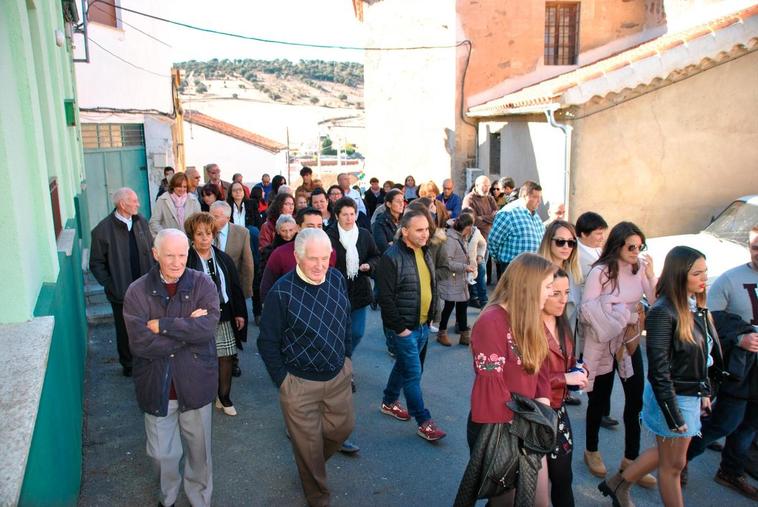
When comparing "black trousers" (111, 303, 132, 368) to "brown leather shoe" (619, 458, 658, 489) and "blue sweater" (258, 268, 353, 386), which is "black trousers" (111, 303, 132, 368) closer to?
"blue sweater" (258, 268, 353, 386)

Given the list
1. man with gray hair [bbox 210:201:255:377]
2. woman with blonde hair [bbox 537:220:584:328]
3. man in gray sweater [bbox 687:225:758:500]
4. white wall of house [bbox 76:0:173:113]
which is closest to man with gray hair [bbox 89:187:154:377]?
man with gray hair [bbox 210:201:255:377]

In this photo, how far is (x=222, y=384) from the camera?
5820 millimetres

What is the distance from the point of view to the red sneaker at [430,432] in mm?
5262

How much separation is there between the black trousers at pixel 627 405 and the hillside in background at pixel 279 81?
64911 millimetres

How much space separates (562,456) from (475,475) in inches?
22.7

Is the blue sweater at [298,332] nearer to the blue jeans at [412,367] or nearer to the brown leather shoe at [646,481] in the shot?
the blue jeans at [412,367]

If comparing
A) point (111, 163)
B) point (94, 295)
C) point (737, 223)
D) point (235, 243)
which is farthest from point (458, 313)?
point (111, 163)

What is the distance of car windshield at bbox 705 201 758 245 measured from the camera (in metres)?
8.00

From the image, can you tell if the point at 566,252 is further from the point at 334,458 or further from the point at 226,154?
the point at 226,154

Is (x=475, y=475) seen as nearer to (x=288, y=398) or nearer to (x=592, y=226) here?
(x=288, y=398)

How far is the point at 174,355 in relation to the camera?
3973 mm

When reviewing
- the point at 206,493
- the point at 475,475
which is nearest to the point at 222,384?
the point at 206,493

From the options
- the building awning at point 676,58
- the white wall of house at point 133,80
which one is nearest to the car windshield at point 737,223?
the building awning at point 676,58

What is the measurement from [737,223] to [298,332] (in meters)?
6.70
